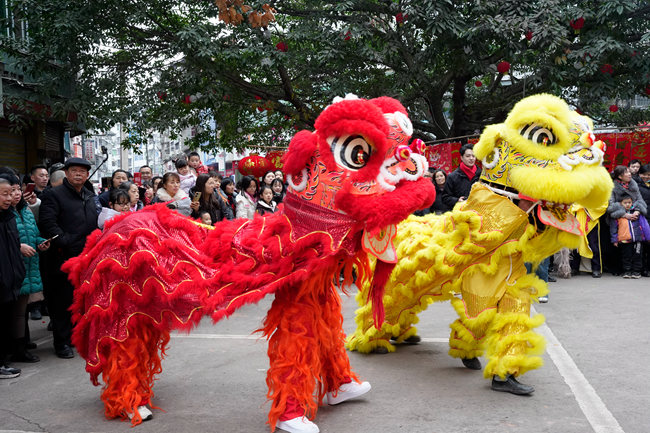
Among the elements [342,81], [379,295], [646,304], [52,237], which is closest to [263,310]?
[52,237]

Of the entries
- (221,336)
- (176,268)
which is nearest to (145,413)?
(176,268)

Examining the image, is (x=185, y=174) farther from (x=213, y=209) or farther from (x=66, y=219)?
(x=66, y=219)

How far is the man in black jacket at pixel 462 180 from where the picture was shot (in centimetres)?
689

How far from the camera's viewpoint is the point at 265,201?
8.05 meters

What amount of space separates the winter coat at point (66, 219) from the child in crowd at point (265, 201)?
3.01 metres

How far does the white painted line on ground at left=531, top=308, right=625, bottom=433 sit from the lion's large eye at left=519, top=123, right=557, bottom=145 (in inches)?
64.6

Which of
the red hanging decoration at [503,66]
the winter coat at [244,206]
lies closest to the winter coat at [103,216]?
the winter coat at [244,206]

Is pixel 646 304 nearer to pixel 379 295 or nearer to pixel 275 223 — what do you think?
pixel 379 295

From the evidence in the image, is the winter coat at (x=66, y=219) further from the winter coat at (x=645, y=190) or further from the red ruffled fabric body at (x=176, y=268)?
the winter coat at (x=645, y=190)

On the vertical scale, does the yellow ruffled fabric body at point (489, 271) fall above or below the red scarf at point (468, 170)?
below

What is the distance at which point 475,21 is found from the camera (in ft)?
31.0

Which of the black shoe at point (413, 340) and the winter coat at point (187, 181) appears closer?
the black shoe at point (413, 340)

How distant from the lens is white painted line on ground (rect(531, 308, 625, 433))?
3.31 meters

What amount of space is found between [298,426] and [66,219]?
3011mm
